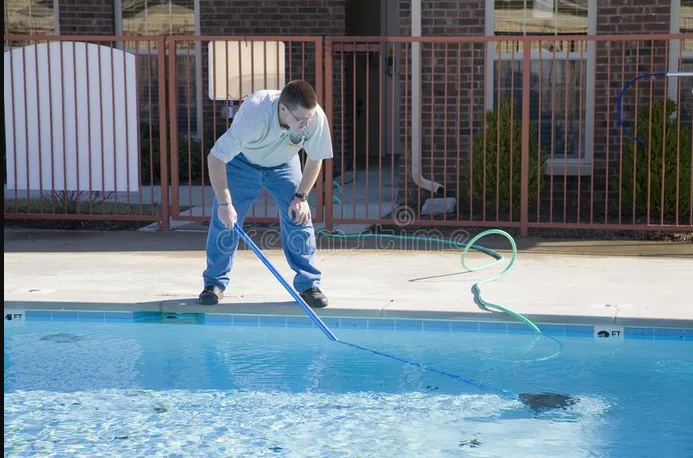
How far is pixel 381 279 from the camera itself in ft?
23.6

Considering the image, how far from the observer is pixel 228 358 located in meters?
5.75

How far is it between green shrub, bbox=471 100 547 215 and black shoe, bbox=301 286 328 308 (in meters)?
3.62

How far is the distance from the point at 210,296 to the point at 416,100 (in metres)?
4.90

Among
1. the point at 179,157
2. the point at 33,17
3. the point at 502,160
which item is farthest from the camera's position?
the point at 33,17

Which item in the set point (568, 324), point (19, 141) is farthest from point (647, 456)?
point (19, 141)

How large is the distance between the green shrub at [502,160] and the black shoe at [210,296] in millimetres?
3858

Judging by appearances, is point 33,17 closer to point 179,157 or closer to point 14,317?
point 179,157

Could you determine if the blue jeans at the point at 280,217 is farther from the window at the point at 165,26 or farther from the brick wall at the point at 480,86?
the window at the point at 165,26

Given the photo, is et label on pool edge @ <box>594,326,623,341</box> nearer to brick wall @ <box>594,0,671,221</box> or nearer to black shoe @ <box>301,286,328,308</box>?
black shoe @ <box>301,286,328,308</box>

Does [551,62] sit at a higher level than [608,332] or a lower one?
higher

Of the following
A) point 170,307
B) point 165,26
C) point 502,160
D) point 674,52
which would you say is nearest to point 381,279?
point 170,307

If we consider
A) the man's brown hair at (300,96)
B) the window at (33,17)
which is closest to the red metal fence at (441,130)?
the window at (33,17)

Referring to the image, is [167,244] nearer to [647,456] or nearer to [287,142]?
[287,142]

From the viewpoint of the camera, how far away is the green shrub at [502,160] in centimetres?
962
